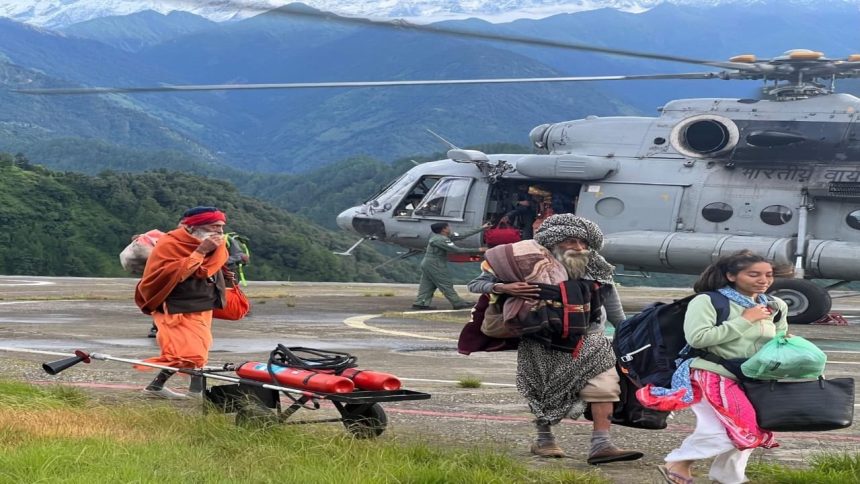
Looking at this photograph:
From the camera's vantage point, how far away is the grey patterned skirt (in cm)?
695

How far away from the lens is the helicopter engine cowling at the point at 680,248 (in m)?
17.2

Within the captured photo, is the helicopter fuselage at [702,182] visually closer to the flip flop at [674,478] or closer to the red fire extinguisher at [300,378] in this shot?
the red fire extinguisher at [300,378]

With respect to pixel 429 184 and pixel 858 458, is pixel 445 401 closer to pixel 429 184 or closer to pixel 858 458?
pixel 858 458

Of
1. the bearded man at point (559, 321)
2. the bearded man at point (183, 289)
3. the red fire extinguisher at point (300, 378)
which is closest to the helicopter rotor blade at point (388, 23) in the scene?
the bearded man at point (183, 289)

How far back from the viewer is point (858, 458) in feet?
20.4

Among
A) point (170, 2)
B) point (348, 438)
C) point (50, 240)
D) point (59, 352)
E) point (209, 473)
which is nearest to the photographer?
point (209, 473)

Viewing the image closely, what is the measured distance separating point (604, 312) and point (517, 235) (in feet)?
38.4

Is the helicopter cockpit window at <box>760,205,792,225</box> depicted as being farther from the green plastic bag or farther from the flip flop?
the flip flop

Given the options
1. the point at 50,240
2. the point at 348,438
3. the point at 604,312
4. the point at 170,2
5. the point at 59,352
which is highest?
the point at 170,2

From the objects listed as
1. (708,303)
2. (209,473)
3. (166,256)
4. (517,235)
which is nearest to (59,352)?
(166,256)

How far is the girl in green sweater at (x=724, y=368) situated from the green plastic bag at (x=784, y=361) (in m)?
0.17

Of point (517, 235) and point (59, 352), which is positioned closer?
point (59, 352)

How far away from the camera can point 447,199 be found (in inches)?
774

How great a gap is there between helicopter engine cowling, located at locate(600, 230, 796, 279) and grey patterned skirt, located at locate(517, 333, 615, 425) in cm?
1052
